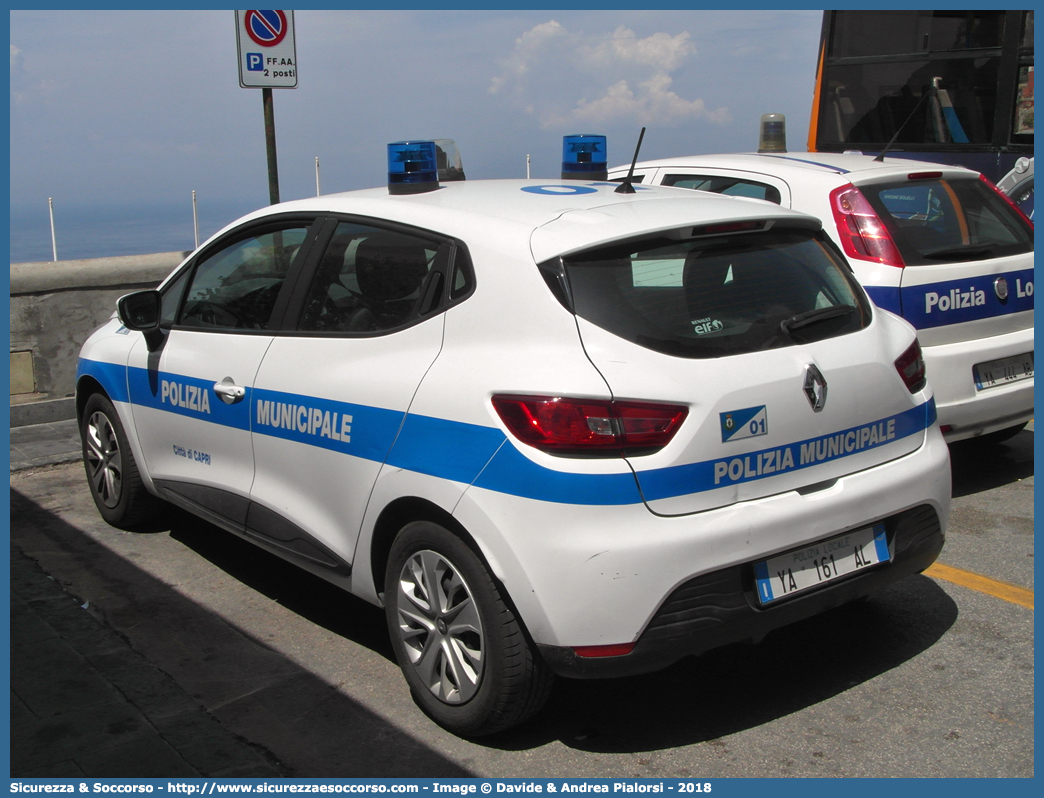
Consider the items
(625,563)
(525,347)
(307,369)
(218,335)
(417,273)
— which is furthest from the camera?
(218,335)

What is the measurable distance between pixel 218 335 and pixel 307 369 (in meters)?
0.77

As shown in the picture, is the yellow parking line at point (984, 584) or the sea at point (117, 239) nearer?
the yellow parking line at point (984, 584)

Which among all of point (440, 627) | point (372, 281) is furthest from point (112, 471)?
point (440, 627)

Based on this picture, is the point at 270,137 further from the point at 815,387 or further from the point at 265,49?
the point at 815,387

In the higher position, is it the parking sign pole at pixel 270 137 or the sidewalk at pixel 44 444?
the parking sign pole at pixel 270 137

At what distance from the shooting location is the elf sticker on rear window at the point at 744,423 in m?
2.91

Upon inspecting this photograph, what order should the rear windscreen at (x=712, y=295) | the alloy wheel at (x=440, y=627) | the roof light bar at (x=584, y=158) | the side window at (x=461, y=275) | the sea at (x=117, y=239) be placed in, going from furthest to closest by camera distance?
the sea at (x=117, y=239)
the roof light bar at (x=584, y=158)
the side window at (x=461, y=275)
the alloy wheel at (x=440, y=627)
the rear windscreen at (x=712, y=295)

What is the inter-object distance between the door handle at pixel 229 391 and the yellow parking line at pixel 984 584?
296 cm

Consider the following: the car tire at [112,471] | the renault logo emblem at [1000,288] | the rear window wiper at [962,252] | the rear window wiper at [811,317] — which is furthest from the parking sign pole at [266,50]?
the rear window wiper at [811,317]

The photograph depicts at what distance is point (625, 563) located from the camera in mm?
2814

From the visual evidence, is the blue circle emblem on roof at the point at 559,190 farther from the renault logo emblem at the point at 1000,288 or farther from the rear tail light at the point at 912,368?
the renault logo emblem at the point at 1000,288

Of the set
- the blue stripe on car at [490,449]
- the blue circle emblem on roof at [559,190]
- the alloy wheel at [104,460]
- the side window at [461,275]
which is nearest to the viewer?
the blue stripe on car at [490,449]
